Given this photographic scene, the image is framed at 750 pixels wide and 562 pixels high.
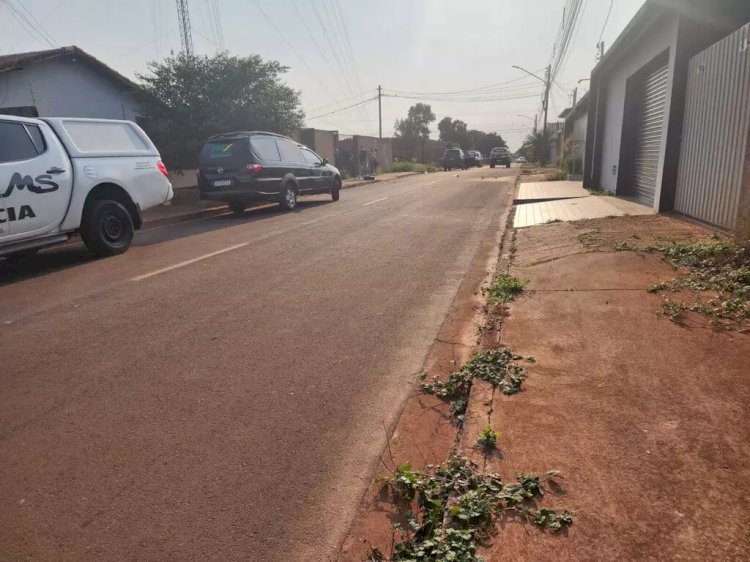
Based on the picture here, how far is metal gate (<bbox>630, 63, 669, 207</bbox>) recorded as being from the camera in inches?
430

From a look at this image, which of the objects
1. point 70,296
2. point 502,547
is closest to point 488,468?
point 502,547

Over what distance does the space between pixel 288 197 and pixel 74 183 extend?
6928mm

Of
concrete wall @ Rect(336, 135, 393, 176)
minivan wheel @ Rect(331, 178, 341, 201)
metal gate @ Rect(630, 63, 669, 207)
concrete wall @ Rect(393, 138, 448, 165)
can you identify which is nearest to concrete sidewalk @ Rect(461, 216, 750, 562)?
metal gate @ Rect(630, 63, 669, 207)

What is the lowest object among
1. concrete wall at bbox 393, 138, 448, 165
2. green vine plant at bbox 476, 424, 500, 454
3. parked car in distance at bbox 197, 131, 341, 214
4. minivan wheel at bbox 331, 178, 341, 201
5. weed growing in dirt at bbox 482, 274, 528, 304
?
green vine plant at bbox 476, 424, 500, 454

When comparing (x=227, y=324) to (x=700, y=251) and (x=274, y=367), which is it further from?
(x=700, y=251)

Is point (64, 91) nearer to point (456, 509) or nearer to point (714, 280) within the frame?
point (714, 280)

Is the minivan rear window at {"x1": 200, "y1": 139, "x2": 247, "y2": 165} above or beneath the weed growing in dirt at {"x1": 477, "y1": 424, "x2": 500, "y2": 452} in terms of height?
above

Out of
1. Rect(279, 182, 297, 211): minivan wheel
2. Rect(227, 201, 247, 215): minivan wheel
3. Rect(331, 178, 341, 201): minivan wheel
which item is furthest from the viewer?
Rect(331, 178, 341, 201): minivan wheel

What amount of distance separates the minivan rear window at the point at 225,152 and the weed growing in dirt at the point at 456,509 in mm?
11593

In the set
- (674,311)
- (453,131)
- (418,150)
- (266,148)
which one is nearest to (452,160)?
(418,150)

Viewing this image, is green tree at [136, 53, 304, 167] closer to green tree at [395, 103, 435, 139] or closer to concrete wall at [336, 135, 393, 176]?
concrete wall at [336, 135, 393, 176]

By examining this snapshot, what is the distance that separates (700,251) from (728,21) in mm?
4803

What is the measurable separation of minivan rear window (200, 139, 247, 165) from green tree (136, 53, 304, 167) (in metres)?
5.52

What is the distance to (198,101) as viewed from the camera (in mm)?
18516
